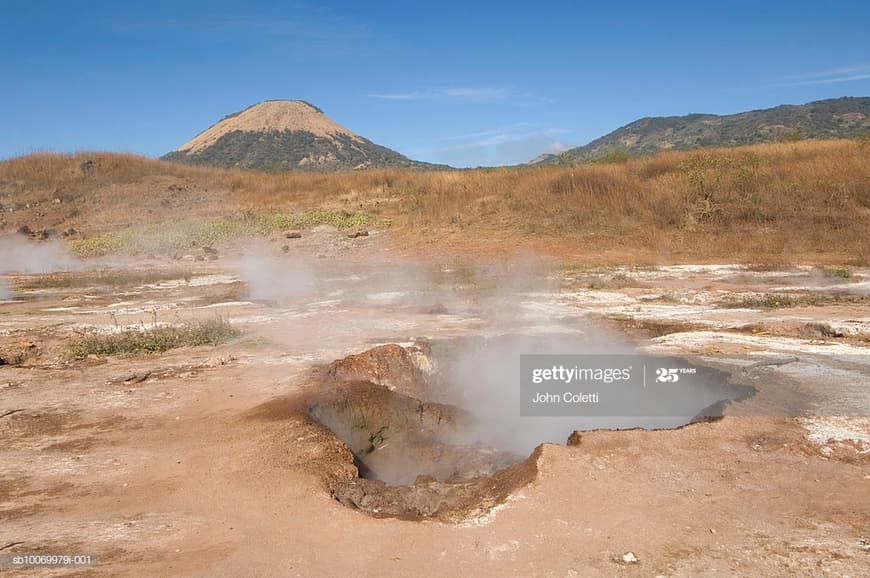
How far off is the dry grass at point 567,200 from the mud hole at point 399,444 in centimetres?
906

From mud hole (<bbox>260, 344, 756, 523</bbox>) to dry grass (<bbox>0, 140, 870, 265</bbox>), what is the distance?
29.7 ft

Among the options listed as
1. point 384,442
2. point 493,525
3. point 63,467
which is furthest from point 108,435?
point 493,525

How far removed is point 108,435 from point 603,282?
8743 mm

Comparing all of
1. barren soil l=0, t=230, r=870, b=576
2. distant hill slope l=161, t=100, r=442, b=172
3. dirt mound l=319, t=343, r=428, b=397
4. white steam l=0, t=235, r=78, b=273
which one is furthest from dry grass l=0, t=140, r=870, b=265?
distant hill slope l=161, t=100, r=442, b=172

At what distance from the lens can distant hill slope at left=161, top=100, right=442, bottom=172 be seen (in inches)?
1985

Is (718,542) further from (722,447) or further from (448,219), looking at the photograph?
(448,219)

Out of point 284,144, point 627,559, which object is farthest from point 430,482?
point 284,144

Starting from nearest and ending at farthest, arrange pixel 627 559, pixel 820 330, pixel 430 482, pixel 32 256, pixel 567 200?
pixel 627 559 < pixel 430 482 < pixel 820 330 < pixel 32 256 < pixel 567 200

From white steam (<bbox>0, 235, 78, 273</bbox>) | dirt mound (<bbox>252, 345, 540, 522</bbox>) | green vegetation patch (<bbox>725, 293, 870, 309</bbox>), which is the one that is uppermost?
white steam (<bbox>0, 235, 78, 273</bbox>)

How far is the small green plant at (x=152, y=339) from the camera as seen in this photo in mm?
7578

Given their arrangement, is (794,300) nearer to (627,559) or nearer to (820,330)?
(820,330)

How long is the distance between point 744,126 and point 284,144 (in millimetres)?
46347

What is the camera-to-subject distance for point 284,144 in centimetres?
5412

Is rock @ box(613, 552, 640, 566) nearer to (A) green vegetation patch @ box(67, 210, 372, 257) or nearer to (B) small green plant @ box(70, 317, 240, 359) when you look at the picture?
(B) small green plant @ box(70, 317, 240, 359)
